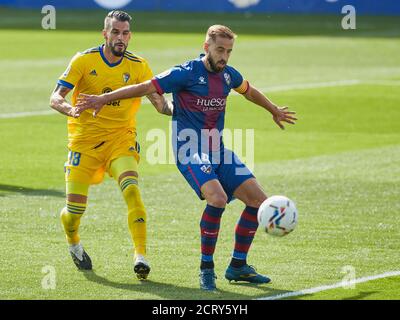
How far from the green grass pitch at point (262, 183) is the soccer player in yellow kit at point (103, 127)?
2.06 ft

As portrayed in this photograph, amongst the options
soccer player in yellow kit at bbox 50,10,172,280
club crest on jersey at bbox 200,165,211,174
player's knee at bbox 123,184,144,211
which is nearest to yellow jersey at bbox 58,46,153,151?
soccer player in yellow kit at bbox 50,10,172,280

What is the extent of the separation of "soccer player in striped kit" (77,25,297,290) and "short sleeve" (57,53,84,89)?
839mm

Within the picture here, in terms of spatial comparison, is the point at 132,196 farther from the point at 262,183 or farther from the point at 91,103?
the point at 262,183

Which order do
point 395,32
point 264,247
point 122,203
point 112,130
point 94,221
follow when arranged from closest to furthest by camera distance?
point 112,130 < point 264,247 < point 94,221 < point 122,203 < point 395,32

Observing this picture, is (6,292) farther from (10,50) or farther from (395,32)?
(395,32)

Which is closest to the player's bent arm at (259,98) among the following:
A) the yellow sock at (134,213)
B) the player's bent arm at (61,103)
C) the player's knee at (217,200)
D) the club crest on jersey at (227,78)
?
the club crest on jersey at (227,78)

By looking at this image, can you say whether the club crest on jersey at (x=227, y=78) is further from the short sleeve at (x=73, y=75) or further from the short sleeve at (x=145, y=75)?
the short sleeve at (x=73, y=75)

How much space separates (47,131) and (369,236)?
397 inches

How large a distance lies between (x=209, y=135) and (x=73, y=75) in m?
→ 1.61

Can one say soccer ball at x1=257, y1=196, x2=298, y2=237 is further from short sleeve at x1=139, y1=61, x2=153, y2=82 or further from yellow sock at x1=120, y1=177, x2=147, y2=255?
short sleeve at x1=139, y1=61, x2=153, y2=82

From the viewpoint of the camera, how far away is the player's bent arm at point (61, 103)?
1055 centimetres

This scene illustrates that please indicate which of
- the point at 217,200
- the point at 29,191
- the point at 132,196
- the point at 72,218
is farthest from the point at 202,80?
the point at 29,191

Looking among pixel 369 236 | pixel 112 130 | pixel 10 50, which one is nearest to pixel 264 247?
pixel 369 236

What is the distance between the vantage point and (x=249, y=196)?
419 inches
